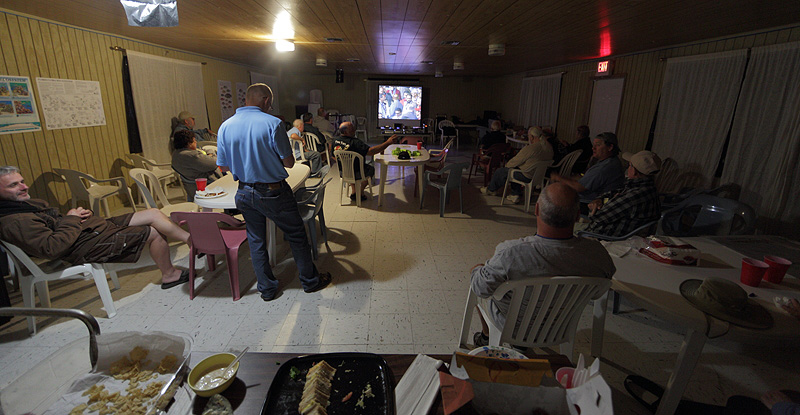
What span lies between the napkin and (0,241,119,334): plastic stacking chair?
258 centimetres

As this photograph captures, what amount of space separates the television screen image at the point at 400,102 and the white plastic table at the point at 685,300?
1111 centimetres

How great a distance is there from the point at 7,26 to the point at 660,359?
6.26 metres

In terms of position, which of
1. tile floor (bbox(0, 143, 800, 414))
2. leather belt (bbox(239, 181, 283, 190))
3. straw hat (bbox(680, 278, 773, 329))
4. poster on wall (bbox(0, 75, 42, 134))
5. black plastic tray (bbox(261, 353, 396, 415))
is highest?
poster on wall (bbox(0, 75, 42, 134))

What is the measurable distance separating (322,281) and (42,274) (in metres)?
1.84

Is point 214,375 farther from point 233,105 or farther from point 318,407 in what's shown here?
point 233,105

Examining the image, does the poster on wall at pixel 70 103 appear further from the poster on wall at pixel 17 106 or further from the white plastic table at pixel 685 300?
the white plastic table at pixel 685 300

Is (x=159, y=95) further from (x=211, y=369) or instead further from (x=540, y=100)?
(x=540, y=100)

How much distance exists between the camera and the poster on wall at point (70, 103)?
12.7ft

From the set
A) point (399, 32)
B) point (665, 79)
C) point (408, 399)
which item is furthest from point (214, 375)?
point (665, 79)

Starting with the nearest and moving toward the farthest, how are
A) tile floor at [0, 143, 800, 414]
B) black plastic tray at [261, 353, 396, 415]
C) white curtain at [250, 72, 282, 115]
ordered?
black plastic tray at [261, 353, 396, 415], tile floor at [0, 143, 800, 414], white curtain at [250, 72, 282, 115]

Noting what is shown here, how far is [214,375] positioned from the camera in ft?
3.06

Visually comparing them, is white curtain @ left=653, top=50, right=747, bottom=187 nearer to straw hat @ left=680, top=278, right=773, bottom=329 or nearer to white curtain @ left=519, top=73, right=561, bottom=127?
white curtain @ left=519, top=73, right=561, bottom=127

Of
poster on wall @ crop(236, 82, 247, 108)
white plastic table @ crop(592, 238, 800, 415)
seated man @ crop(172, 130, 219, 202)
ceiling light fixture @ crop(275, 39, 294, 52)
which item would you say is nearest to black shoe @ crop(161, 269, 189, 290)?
seated man @ crop(172, 130, 219, 202)

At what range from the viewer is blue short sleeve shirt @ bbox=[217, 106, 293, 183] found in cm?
238
